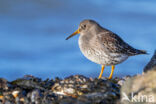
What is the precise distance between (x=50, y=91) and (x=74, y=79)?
3.86ft

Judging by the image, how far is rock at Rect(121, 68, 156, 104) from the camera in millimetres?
6719

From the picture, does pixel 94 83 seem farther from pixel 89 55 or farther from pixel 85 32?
pixel 85 32

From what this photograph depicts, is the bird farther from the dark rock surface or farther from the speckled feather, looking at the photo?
the dark rock surface

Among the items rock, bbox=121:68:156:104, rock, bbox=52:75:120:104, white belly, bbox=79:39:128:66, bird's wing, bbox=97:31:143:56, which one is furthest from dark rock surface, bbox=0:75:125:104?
bird's wing, bbox=97:31:143:56

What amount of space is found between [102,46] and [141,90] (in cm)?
495

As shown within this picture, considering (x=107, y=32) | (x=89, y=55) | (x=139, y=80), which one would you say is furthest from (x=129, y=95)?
(x=107, y=32)

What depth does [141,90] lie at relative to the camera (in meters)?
6.94

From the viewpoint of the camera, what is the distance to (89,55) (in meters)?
11.8

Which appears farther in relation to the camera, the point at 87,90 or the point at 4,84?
the point at 4,84

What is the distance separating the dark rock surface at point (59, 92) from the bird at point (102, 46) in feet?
6.02

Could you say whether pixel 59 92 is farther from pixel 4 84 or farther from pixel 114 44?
pixel 114 44

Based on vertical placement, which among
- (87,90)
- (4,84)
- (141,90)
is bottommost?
(141,90)

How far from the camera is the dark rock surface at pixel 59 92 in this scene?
26.0 feet

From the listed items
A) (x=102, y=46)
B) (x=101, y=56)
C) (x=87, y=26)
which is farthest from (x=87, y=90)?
(x=87, y=26)
